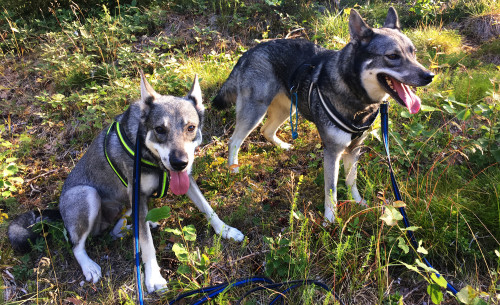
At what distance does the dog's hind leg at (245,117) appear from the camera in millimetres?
3891

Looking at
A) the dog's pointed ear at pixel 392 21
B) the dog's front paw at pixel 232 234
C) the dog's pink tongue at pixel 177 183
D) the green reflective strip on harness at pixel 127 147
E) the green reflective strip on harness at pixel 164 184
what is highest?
the dog's pointed ear at pixel 392 21

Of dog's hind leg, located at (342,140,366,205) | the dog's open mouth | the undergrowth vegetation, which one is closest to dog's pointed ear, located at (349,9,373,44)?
the dog's open mouth

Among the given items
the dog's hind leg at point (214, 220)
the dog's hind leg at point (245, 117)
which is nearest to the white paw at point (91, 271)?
the dog's hind leg at point (214, 220)

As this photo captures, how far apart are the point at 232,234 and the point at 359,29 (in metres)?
2.29

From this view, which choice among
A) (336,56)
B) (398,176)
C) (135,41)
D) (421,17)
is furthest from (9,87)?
(421,17)

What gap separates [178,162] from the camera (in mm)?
2471

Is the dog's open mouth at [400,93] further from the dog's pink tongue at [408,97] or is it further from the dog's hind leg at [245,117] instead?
the dog's hind leg at [245,117]

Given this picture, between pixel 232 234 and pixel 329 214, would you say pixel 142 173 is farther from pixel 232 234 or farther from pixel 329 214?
pixel 329 214

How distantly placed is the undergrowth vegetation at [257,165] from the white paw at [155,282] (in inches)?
4.9

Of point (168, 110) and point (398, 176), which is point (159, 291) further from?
point (398, 176)

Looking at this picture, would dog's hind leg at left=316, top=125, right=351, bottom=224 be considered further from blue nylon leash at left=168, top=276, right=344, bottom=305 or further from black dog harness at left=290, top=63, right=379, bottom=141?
blue nylon leash at left=168, top=276, right=344, bottom=305

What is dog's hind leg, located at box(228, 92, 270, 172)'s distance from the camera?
3.89 meters

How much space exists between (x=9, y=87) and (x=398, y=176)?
22.4 ft

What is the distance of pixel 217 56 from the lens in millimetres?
5875
